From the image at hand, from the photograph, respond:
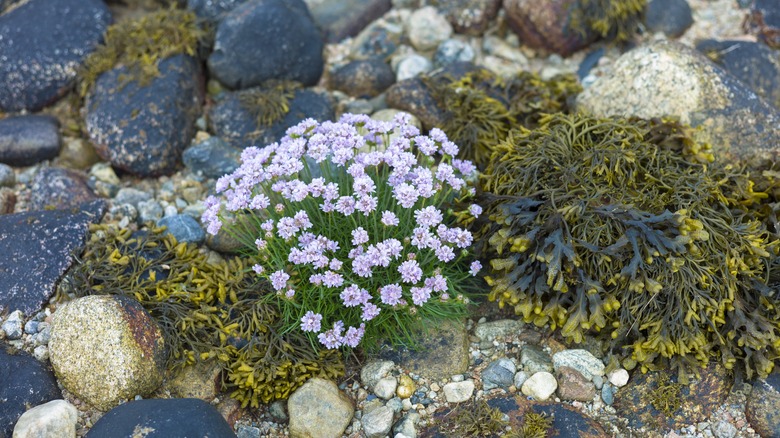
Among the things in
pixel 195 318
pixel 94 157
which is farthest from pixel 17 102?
pixel 195 318

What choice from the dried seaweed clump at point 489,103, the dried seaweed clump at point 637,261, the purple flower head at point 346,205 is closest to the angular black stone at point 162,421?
the purple flower head at point 346,205

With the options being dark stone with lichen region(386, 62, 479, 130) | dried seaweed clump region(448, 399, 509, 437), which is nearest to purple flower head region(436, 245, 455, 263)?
dried seaweed clump region(448, 399, 509, 437)

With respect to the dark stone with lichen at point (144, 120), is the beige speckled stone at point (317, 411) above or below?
below

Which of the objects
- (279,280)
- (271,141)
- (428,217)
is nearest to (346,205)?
(428,217)

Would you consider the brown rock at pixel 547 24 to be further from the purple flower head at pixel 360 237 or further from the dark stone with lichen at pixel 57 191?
the dark stone with lichen at pixel 57 191

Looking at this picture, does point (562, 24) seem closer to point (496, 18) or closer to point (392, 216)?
point (496, 18)

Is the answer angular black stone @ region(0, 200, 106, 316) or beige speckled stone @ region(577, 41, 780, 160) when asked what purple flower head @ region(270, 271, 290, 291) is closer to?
angular black stone @ region(0, 200, 106, 316)
